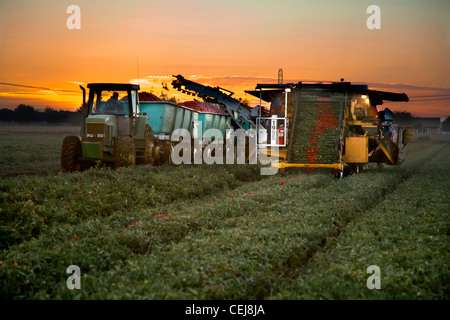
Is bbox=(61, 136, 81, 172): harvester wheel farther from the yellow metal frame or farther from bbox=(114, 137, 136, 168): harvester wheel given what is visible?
the yellow metal frame

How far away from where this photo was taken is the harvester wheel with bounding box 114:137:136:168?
1560 centimetres

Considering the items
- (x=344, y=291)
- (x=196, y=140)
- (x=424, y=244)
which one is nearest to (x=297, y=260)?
(x=344, y=291)

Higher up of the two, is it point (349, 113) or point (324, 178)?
point (349, 113)

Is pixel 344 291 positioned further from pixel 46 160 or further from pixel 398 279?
pixel 46 160

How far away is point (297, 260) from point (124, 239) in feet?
9.02

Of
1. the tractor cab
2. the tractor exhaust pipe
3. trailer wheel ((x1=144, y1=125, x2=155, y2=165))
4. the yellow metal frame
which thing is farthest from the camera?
trailer wheel ((x1=144, y1=125, x2=155, y2=165))

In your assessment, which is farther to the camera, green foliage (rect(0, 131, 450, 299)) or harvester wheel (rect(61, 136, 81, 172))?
harvester wheel (rect(61, 136, 81, 172))

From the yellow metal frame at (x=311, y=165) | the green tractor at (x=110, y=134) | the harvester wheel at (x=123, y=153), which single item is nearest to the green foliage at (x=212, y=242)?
the harvester wheel at (x=123, y=153)

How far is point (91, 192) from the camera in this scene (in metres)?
11.1

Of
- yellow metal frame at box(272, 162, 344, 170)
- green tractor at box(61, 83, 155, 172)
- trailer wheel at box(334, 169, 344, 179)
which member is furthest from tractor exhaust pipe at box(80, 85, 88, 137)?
trailer wheel at box(334, 169, 344, 179)

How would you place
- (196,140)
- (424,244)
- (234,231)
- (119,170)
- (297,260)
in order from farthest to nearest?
(196,140)
(119,170)
(234,231)
(424,244)
(297,260)

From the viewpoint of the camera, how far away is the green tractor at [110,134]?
1564 centimetres

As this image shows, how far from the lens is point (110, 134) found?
52.3 ft

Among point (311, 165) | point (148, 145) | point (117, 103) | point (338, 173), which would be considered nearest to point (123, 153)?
point (148, 145)
